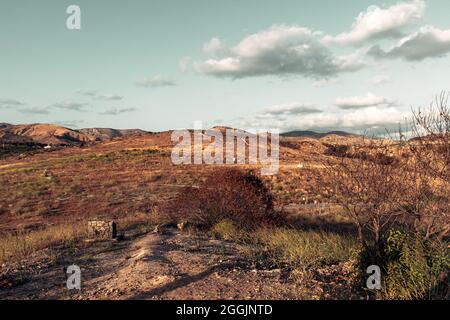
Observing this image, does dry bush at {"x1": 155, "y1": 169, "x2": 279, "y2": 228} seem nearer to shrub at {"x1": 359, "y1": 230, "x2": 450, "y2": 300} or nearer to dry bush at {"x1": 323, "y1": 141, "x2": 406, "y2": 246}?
dry bush at {"x1": 323, "y1": 141, "x2": 406, "y2": 246}

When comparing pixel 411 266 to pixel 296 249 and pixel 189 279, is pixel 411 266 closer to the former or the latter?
pixel 296 249

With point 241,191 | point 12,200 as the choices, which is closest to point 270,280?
point 241,191

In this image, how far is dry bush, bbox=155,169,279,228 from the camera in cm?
1402

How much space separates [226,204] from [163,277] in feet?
22.2

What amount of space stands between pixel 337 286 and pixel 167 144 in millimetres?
65593

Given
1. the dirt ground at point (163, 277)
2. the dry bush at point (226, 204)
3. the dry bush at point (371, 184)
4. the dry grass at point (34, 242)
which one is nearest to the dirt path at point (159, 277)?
the dirt ground at point (163, 277)

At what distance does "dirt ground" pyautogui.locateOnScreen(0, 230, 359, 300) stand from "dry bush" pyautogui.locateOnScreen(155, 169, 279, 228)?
3.21 metres

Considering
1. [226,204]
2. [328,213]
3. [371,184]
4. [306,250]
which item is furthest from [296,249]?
[328,213]

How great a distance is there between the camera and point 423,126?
26.1ft

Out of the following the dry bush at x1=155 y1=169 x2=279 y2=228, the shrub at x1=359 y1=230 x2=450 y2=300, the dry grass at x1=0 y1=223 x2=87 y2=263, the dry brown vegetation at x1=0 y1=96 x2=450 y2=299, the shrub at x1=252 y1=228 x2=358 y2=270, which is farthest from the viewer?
the dry bush at x1=155 y1=169 x2=279 y2=228

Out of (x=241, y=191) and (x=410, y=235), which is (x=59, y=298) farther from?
(x=241, y=191)

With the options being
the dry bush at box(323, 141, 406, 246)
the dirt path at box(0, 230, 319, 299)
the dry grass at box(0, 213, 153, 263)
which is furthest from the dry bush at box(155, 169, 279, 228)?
the dry bush at box(323, 141, 406, 246)

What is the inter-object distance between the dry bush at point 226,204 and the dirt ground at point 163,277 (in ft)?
10.5
